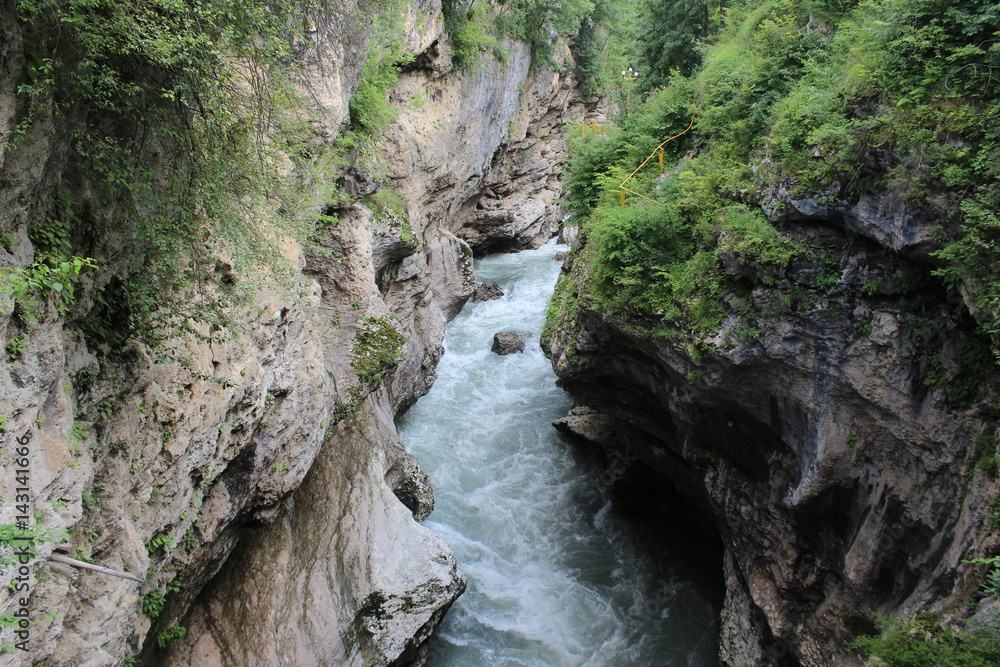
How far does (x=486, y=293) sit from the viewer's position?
904 inches

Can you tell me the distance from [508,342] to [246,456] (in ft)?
41.0

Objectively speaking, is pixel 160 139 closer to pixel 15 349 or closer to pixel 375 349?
pixel 15 349

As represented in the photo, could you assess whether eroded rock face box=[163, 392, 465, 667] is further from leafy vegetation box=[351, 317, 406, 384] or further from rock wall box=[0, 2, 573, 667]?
leafy vegetation box=[351, 317, 406, 384]

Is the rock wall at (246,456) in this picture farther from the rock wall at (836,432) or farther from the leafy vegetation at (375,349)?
the rock wall at (836,432)

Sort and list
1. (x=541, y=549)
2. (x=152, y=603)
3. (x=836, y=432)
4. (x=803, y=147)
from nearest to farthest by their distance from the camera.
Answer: (x=152, y=603) → (x=836, y=432) → (x=803, y=147) → (x=541, y=549)

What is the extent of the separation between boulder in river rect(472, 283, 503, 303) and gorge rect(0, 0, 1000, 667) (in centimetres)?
906

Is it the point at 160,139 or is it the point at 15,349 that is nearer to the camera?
the point at 15,349

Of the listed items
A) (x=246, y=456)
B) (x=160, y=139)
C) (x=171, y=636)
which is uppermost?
(x=160, y=139)

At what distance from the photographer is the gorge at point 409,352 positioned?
14.2 ft

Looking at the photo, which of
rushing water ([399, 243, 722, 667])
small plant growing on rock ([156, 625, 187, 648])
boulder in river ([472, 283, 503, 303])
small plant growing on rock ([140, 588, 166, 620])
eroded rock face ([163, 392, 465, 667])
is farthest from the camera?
boulder in river ([472, 283, 503, 303])

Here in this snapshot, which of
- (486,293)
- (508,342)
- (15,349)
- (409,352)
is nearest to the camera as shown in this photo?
(15,349)

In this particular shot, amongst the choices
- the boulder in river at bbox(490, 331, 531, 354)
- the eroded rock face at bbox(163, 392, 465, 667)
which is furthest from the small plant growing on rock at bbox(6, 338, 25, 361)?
the boulder in river at bbox(490, 331, 531, 354)

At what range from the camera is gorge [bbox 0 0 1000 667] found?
4.32 metres

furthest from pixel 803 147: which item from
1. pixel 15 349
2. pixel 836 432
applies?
pixel 15 349
